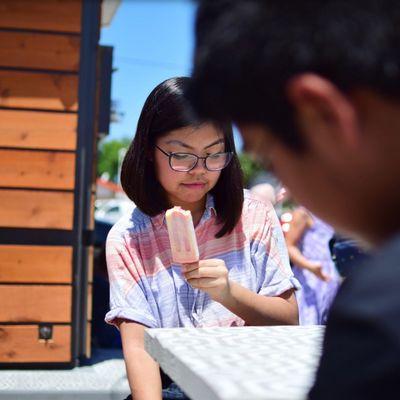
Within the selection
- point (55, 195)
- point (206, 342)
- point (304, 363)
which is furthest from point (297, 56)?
point (55, 195)

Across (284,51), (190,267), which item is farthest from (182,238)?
(284,51)

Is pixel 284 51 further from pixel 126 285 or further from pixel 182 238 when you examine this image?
pixel 126 285

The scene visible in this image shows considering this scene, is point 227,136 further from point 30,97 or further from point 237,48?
point 30,97

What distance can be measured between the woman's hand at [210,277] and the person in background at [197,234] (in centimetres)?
6

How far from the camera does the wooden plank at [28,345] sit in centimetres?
493

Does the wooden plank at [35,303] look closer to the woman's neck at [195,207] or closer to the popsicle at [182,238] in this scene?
the woman's neck at [195,207]

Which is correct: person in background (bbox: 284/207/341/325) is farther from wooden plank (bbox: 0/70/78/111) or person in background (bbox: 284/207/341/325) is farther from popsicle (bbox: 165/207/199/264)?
popsicle (bbox: 165/207/199/264)

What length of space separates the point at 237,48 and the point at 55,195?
4.30 metres

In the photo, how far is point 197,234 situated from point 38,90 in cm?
308

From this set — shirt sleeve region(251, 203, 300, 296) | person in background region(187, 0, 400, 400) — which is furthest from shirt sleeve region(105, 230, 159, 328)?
person in background region(187, 0, 400, 400)

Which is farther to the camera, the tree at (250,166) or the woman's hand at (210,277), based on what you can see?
the woman's hand at (210,277)

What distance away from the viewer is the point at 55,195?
4957 millimetres

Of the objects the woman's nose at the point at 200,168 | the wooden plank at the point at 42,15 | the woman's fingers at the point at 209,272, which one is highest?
the wooden plank at the point at 42,15

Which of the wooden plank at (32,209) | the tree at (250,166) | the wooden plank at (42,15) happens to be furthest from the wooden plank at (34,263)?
the tree at (250,166)
